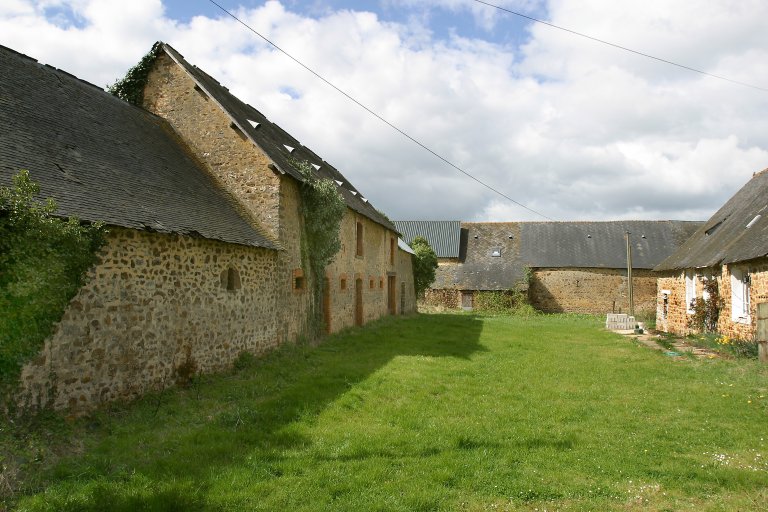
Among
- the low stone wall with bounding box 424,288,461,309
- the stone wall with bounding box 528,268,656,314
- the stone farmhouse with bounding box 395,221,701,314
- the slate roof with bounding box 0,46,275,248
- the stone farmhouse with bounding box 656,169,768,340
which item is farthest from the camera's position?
the low stone wall with bounding box 424,288,461,309

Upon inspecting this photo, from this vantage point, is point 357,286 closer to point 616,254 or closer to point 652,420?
point 652,420

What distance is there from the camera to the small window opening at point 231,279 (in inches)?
423

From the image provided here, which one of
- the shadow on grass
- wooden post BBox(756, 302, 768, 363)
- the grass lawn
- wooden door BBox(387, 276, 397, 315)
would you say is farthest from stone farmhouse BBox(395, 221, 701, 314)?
the shadow on grass

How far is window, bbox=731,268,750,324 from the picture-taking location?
14836mm

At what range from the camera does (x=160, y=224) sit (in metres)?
8.53

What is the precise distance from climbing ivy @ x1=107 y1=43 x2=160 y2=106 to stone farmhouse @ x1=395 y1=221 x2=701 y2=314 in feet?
84.1

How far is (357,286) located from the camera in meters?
20.3

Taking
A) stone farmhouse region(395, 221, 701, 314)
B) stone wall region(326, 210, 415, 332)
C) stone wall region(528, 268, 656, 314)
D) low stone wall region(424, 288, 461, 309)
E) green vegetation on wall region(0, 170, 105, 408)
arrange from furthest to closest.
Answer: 1. low stone wall region(424, 288, 461, 309)
2. stone farmhouse region(395, 221, 701, 314)
3. stone wall region(528, 268, 656, 314)
4. stone wall region(326, 210, 415, 332)
5. green vegetation on wall region(0, 170, 105, 408)

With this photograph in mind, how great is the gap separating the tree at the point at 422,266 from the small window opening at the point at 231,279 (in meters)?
21.1

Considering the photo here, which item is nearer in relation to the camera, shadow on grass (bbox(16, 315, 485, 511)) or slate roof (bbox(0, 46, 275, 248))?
shadow on grass (bbox(16, 315, 485, 511))

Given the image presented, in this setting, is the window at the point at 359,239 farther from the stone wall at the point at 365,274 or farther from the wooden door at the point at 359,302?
the wooden door at the point at 359,302

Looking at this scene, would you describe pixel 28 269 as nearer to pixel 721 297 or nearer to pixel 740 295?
pixel 740 295

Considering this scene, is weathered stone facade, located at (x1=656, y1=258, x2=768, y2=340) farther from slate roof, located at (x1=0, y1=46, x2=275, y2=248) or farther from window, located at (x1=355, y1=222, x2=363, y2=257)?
slate roof, located at (x1=0, y1=46, x2=275, y2=248)

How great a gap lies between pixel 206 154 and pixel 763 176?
20.6m
